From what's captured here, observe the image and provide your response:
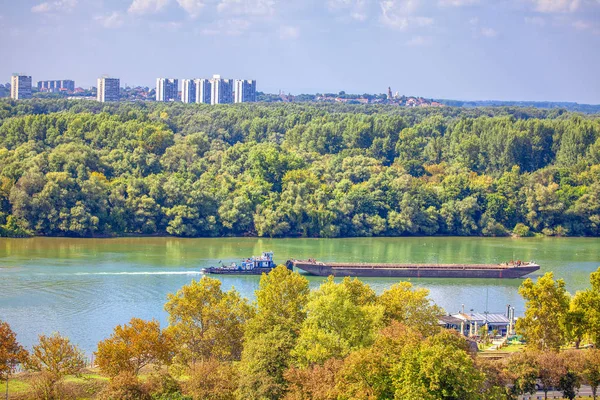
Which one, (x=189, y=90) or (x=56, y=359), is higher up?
(x=189, y=90)

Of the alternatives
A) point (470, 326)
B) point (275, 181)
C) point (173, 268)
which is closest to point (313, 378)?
point (470, 326)

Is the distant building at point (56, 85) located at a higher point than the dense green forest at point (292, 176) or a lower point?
higher

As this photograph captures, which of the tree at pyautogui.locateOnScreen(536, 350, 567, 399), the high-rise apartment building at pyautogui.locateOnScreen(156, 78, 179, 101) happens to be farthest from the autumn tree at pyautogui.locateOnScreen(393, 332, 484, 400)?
the high-rise apartment building at pyautogui.locateOnScreen(156, 78, 179, 101)

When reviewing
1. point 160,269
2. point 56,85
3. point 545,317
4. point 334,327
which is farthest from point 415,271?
point 56,85

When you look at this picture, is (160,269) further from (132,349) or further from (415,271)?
(132,349)

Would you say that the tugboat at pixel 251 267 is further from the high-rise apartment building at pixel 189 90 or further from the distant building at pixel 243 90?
the distant building at pixel 243 90

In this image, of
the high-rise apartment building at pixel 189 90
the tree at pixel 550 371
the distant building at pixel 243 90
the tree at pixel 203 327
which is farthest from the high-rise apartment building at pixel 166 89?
the tree at pixel 550 371
